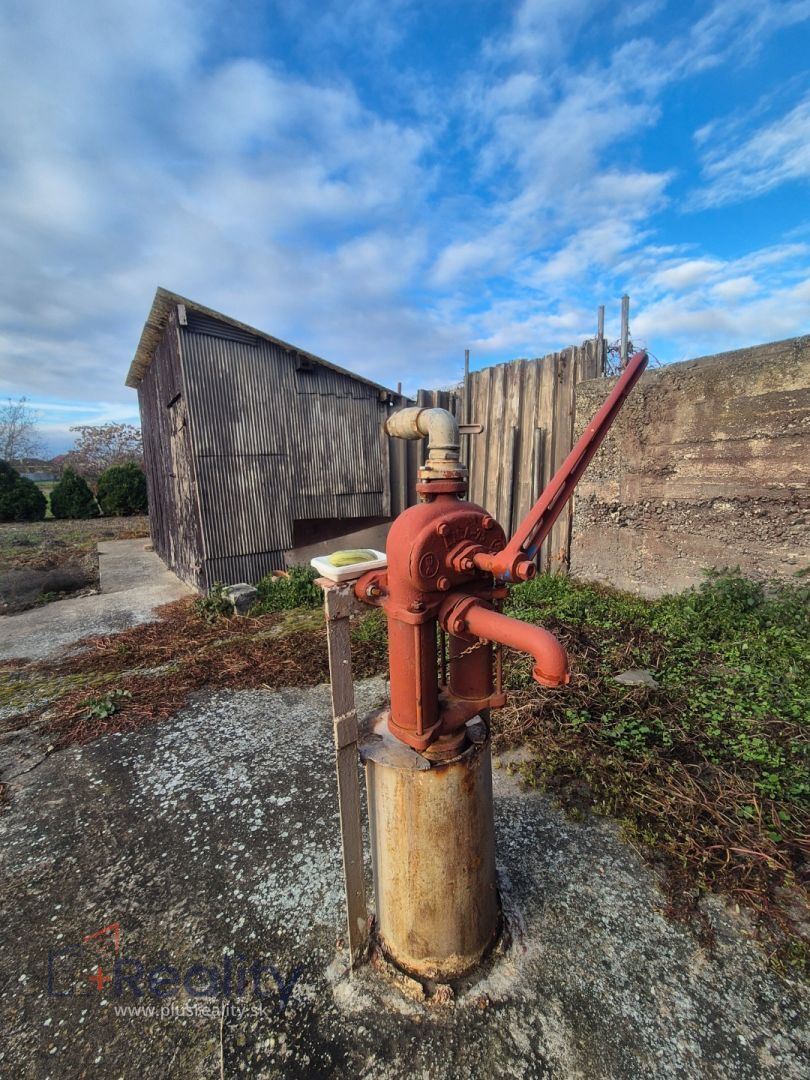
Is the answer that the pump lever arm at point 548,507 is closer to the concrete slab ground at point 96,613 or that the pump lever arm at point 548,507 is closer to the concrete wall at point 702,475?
the concrete wall at point 702,475

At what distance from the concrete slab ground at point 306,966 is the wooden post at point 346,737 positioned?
0.36 metres

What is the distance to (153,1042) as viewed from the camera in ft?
6.06

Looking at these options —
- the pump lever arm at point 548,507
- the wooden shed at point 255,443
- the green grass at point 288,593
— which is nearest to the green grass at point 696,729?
the pump lever arm at point 548,507

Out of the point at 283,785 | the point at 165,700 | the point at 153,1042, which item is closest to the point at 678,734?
the point at 283,785

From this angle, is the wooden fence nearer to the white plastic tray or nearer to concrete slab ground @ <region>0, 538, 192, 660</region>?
the white plastic tray

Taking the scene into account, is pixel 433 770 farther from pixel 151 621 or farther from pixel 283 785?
pixel 151 621

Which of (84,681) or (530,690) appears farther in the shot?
(84,681)

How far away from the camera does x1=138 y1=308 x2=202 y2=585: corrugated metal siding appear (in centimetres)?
780

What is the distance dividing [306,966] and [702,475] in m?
5.44

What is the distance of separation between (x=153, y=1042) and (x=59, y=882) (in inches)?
47.2

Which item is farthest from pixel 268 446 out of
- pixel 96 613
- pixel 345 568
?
pixel 345 568

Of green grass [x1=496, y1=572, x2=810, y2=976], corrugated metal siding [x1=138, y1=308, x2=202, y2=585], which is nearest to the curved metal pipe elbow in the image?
green grass [x1=496, y1=572, x2=810, y2=976]

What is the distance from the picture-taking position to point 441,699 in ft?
6.37
